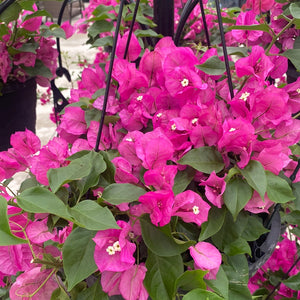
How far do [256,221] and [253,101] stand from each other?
13cm

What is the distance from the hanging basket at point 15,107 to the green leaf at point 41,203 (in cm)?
65

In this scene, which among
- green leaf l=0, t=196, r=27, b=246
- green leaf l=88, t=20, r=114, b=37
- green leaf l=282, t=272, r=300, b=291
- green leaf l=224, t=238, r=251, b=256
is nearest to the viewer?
green leaf l=0, t=196, r=27, b=246

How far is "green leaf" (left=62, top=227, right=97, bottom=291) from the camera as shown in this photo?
1.00 feet

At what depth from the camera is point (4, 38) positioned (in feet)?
2.76

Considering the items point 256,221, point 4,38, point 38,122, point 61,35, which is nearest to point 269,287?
point 256,221

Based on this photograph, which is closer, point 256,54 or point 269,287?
point 256,54

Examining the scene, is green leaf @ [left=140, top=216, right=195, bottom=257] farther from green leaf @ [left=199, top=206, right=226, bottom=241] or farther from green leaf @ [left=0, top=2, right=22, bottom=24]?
green leaf @ [left=0, top=2, right=22, bottom=24]

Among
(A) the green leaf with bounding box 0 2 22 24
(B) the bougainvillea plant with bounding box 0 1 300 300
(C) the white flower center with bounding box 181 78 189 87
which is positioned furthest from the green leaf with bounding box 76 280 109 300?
(A) the green leaf with bounding box 0 2 22 24

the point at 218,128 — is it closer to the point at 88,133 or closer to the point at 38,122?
the point at 88,133

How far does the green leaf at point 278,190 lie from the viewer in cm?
35

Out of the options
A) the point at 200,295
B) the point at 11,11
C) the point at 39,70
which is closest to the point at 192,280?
the point at 200,295

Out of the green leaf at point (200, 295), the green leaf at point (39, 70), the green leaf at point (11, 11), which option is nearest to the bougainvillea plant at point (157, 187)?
the green leaf at point (200, 295)

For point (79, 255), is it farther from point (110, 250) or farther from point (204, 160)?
point (204, 160)

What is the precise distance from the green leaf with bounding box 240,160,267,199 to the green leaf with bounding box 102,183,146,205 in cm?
10
